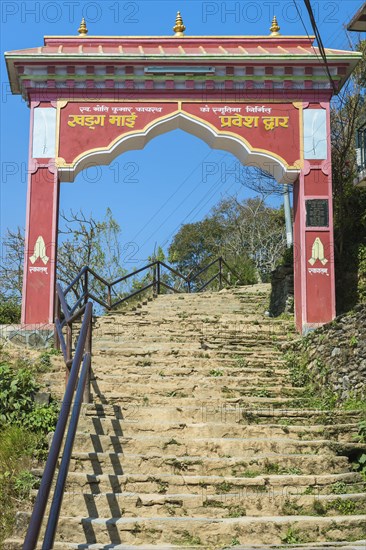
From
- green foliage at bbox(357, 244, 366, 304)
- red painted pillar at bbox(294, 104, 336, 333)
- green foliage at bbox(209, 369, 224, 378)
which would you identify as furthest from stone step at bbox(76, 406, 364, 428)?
green foliage at bbox(357, 244, 366, 304)

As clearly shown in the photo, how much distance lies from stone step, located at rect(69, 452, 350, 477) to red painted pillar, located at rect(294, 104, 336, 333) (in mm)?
5204

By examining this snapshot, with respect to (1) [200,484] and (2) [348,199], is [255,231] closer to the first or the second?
(2) [348,199]

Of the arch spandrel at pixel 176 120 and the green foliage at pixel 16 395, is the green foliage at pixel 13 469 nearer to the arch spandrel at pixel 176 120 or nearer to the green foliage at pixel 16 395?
the green foliage at pixel 16 395

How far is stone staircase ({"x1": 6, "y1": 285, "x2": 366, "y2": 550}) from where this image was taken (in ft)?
20.8

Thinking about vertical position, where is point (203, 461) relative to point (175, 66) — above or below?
below

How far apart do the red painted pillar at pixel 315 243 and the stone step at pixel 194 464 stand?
17.1 ft

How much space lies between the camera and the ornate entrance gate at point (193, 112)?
12.8 metres

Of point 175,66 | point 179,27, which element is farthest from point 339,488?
point 179,27

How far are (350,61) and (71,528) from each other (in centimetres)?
944

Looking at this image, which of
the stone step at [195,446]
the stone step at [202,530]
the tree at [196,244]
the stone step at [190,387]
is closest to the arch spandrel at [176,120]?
the stone step at [190,387]

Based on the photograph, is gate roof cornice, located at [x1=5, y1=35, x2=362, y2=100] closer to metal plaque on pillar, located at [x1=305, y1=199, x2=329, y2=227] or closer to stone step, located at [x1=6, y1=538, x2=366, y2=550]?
metal plaque on pillar, located at [x1=305, y1=199, x2=329, y2=227]

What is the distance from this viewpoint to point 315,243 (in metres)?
12.8

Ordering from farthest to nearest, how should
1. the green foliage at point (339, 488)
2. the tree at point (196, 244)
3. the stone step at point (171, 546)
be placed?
the tree at point (196, 244)
the green foliage at point (339, 488)
the stone step at point (171, 546)

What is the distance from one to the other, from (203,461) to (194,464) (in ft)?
0.29
